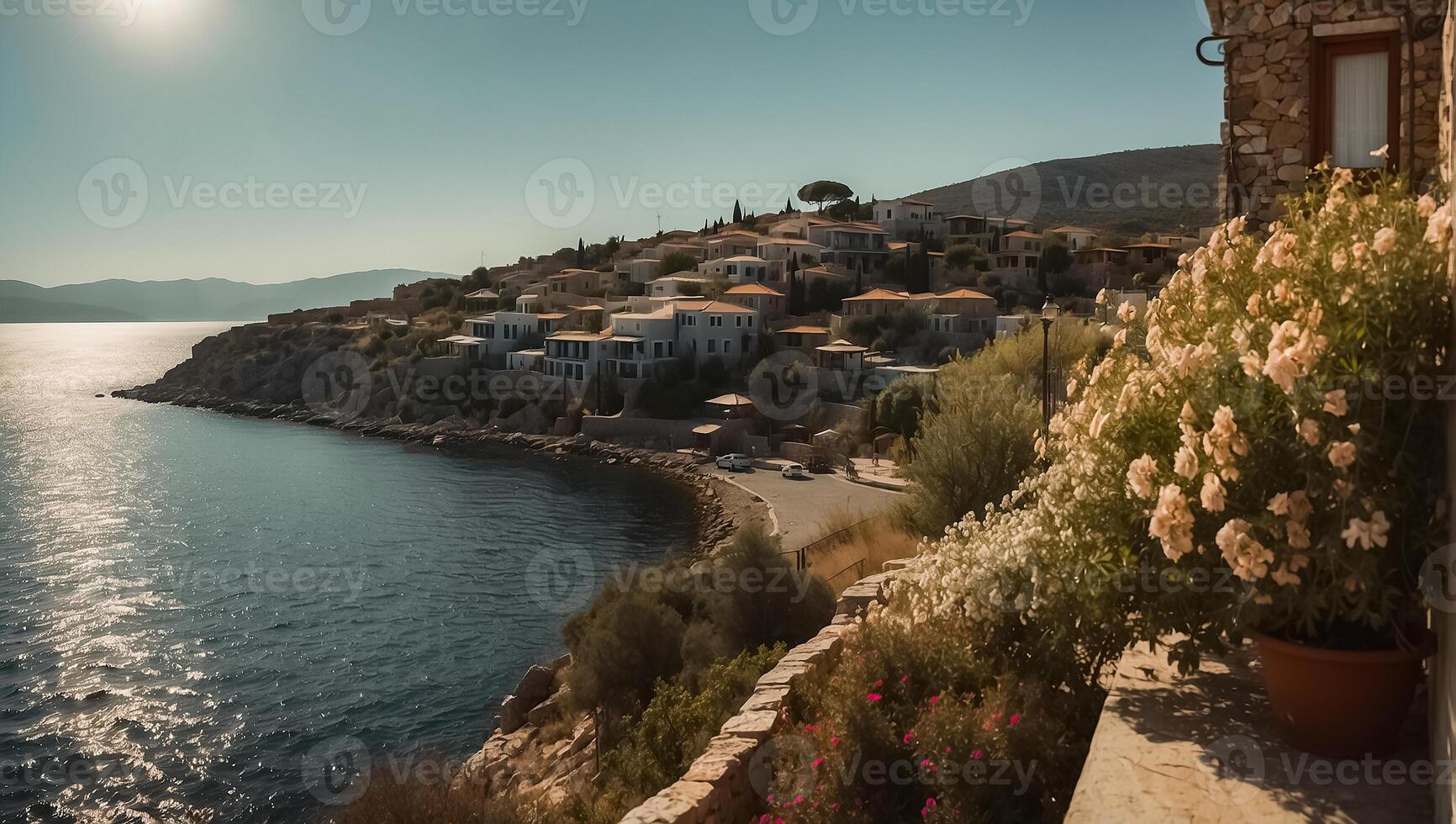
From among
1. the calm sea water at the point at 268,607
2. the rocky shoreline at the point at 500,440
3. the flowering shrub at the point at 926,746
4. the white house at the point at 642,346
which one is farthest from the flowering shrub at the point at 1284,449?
the white house at the point at 642,346

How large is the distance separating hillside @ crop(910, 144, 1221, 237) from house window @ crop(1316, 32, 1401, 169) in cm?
7562

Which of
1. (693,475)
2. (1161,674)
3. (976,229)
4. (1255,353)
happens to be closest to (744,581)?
(1161,674)

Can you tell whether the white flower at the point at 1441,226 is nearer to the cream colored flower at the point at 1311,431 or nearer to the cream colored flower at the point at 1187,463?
the cream colored flower at the point at 1311,431

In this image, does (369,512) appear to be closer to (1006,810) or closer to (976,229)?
(1006,810)

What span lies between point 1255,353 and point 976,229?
6932cm

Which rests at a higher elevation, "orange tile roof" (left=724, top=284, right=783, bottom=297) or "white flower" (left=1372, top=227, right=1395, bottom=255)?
"orange tile roof" (left=724, top=284, right=783, bottom=297)

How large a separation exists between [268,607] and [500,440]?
87.2 ft

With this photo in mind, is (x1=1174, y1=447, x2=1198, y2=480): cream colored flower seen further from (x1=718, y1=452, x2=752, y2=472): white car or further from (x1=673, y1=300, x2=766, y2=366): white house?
(x1=673, y1=300, x2=766, y2=366): white house

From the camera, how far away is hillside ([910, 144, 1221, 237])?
3253 inches

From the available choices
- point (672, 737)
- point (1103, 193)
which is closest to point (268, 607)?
point (672, 737)

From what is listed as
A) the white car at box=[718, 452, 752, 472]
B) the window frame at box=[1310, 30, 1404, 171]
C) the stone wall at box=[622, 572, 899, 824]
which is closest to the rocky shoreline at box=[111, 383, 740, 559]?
the white car at box=[718, 452, 752, 472]

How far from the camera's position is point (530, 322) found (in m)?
60.7

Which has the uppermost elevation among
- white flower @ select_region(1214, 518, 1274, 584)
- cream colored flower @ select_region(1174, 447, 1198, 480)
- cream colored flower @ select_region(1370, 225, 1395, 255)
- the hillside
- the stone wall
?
the hillside

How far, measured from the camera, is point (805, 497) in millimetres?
31062
